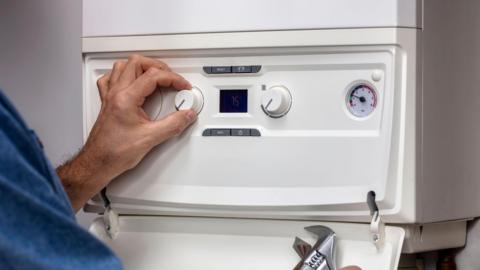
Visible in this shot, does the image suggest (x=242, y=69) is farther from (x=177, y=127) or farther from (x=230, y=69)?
(x=177, y=127)

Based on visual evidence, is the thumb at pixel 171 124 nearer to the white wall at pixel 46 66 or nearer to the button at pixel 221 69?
the button at pixel 221 69

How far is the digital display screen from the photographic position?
0.84 metres

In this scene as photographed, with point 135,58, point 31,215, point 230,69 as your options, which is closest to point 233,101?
point 230,69

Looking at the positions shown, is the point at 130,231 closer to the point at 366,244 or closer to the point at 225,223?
the point at 225,223

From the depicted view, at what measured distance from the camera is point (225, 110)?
852 millimetres

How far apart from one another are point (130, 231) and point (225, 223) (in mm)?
151

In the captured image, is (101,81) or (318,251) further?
(101,81)

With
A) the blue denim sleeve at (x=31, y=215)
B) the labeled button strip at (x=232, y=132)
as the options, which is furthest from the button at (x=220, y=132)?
the blue denim sleeve at (x=31, y=215)

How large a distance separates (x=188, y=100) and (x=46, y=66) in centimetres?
46

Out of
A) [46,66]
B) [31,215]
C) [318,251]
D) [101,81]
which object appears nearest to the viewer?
[31,215]

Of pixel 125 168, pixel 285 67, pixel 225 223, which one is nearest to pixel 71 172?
pixel 125 168

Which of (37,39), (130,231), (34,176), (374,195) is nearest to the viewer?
(34,176)

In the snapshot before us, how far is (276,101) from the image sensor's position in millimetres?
806

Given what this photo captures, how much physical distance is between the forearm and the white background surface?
31cm
